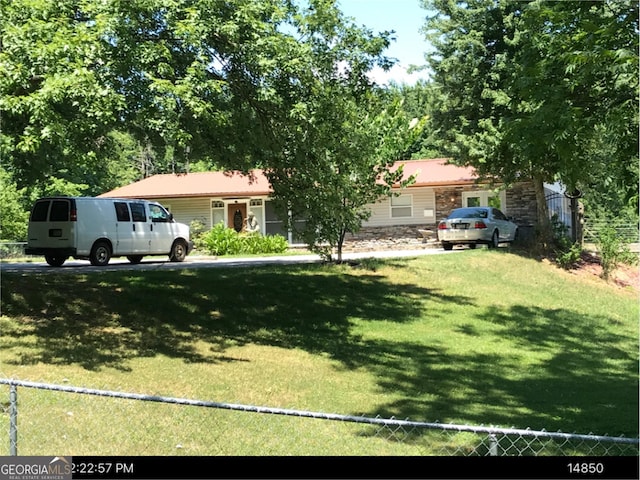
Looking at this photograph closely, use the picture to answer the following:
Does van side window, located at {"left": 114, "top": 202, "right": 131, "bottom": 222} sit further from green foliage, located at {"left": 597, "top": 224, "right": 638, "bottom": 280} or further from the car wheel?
green foliage, located at {"left": 597, "top": 224, "right": 638, "bottom": 280}

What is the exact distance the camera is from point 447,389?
945 cm

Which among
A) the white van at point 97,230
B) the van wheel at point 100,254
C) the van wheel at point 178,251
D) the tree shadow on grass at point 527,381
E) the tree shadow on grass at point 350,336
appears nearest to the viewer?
the tree shadow on grass at point 527,381

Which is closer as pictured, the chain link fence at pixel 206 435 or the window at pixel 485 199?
the chain link fence at pixel 206 435

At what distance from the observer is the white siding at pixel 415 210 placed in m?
31.4

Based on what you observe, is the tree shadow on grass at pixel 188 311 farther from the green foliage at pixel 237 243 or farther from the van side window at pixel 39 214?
the green foliage at pixel 237 243

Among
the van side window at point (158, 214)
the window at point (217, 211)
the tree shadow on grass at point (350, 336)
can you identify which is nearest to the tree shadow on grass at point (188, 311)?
the tree shadow on grass at point (350, 336)

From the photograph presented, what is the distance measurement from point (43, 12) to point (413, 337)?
834 centimetres

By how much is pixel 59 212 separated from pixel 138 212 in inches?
120

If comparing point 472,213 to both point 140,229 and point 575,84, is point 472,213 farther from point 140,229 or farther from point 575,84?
point 575,84

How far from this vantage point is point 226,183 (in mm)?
34906

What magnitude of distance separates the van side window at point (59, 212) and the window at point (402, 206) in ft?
57.6

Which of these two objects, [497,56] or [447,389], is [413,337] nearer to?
[447,389]

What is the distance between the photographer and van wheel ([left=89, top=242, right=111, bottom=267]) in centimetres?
1833

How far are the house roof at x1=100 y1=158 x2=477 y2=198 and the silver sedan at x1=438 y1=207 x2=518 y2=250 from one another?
4.71m
